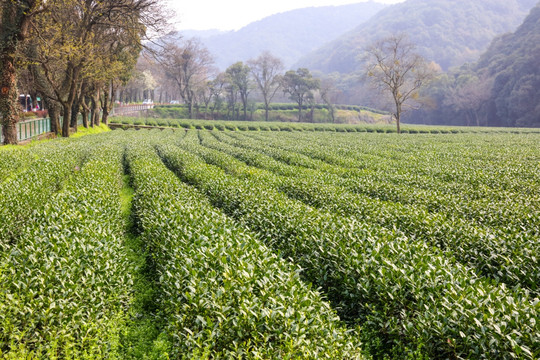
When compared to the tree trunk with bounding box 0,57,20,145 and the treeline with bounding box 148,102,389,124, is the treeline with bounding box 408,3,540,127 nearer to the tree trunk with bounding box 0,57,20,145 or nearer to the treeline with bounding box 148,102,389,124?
the treeline with bounding box 148,102,389,124

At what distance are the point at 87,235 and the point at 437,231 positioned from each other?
680 cm

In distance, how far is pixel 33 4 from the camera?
19.8 meters

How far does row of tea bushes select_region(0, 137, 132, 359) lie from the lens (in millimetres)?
3957

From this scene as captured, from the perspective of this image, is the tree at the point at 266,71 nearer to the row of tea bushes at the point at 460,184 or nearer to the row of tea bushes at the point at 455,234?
the row of tea bushes at the point at 460,184

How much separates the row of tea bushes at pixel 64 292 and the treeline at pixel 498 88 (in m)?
83.3

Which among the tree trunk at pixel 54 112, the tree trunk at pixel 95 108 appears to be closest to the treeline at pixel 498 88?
the tree trunk at pixel 95 108

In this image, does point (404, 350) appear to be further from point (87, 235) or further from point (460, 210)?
point (460, 210)

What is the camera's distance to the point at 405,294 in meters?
4.84

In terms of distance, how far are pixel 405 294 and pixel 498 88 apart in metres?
88.7

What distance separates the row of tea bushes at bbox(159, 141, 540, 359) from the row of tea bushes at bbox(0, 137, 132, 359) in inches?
103

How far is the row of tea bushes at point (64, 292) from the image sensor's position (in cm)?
396

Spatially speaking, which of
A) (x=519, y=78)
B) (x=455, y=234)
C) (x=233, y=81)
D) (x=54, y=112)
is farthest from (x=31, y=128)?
(x=519, y=78)

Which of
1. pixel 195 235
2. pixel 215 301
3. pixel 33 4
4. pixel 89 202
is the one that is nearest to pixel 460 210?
pixel 195 235

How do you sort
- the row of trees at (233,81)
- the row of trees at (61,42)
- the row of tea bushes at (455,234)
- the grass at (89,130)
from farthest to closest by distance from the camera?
the row of trees at (233,81), the grass at (89,130), the row of trees at (61,42), the row of tea bushes at (455,234)
